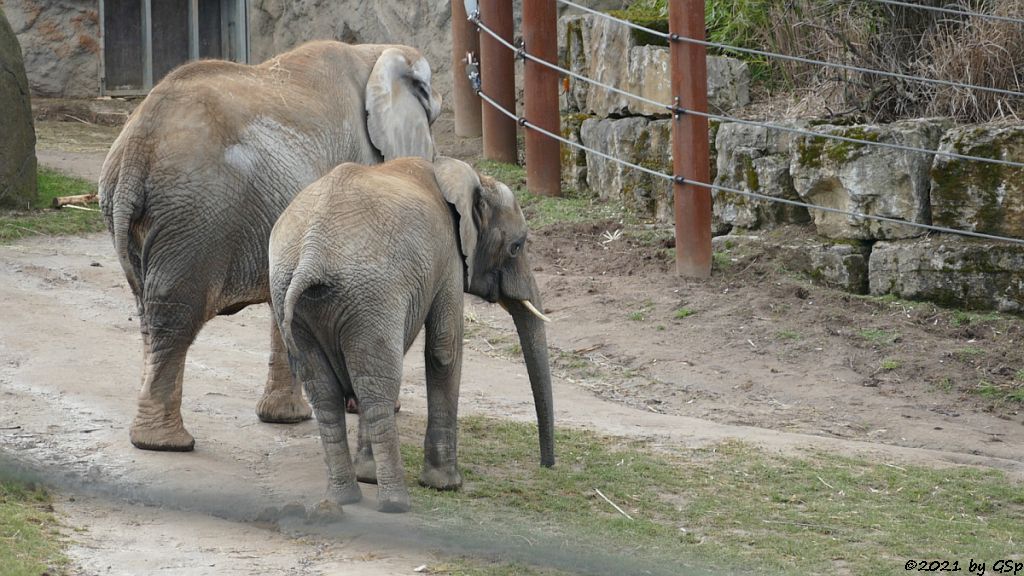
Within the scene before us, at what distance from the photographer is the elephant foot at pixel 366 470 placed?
5.60 meters

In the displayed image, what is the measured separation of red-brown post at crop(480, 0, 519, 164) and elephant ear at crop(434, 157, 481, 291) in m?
6.76

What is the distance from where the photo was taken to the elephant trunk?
19.6 ft

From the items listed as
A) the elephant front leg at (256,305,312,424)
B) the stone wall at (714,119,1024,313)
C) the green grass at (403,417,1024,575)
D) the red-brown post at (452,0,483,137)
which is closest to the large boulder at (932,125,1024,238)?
the stone wall at (714,119,1024,313)

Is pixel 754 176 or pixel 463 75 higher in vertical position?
pixel 463 75

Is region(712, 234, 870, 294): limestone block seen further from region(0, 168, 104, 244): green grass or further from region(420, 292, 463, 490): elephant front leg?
region(0, 168, 104, 244): green grass

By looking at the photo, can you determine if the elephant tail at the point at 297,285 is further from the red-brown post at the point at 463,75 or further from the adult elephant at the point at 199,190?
the red-brown post at the point at 463,75

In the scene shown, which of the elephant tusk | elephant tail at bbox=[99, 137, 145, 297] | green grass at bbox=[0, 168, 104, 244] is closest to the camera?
elephant tail at bbox=[99, 137, 145, 297]

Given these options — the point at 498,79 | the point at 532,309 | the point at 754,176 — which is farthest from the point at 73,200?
the point at 532,309

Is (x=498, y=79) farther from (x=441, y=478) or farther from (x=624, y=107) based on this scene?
(x=441, y=478)

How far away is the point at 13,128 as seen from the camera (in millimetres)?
10492

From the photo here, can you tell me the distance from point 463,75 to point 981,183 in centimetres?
609

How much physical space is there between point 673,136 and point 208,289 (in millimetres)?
4263

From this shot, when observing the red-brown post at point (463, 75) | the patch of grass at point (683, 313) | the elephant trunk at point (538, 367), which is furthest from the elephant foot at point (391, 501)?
the red-brown post at point (463, 75)

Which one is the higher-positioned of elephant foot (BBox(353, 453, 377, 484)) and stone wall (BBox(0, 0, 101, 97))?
stone wall (BBox(0, 0, 101, 97))
